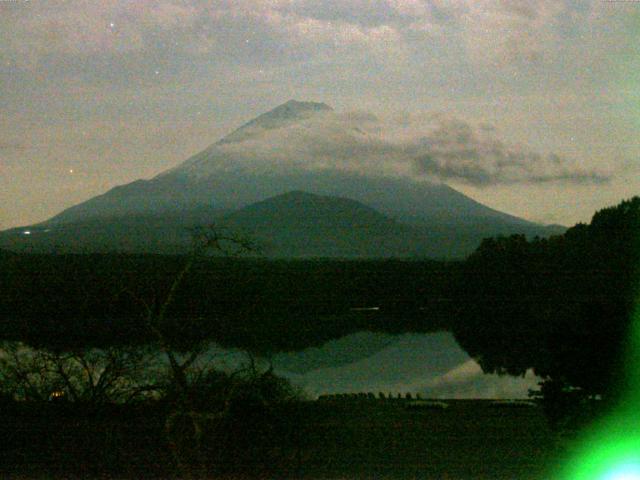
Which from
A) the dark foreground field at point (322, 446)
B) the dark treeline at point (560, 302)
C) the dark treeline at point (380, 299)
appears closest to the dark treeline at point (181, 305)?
the dark treeline at point (380, 299)

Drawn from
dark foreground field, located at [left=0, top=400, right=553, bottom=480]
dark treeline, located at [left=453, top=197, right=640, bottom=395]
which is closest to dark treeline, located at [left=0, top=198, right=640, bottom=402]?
dark treeline, located at [left=453, top=197, right=640, bottom=395]

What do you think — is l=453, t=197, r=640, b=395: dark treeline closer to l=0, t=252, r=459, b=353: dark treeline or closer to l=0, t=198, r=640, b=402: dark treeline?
Result: l=0, t=198, r=640, b=402: dark treeline

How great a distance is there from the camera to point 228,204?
2274 inches

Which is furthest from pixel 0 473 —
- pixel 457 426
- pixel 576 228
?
pixel 576 228

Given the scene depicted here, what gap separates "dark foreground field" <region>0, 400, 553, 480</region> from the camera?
227 inches

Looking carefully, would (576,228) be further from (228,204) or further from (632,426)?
(228,204)

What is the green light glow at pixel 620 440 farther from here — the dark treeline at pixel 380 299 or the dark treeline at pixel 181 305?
the dark treeline at pixel 181 305

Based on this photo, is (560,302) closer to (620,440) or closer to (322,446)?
(322,446)

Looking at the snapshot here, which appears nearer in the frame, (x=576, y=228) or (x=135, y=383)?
(x=135, y=383)

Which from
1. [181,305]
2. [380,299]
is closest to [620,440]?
[181,305]

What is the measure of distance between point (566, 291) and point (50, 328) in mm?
9420

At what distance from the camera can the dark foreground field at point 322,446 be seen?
5.77 metres

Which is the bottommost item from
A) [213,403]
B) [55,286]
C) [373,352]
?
[373,352]

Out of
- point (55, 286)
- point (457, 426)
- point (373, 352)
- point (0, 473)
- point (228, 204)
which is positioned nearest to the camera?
point (0, 473)
